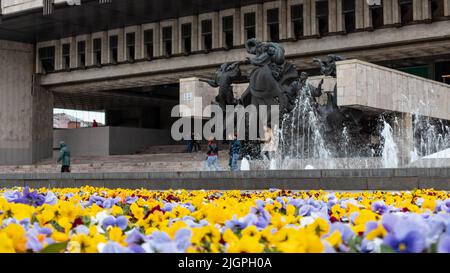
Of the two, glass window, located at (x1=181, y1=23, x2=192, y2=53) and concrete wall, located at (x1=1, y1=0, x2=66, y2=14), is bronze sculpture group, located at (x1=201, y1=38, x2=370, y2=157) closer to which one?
glass window, located at (x1=181, y1=23, x2=192, y2=53)

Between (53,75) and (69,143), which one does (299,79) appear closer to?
(53,75)

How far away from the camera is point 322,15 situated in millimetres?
27656

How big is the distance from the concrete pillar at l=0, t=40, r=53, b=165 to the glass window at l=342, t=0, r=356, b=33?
19707 mm

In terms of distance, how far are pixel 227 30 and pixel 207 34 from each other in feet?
3.98

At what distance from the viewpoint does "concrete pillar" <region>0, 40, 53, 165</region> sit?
120 feet

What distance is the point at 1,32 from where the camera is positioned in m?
35.0

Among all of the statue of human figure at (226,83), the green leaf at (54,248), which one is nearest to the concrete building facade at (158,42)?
the statue of human figure at (226,83)

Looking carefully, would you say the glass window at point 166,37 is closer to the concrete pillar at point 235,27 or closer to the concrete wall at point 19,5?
the concrete pillar at point 235,27

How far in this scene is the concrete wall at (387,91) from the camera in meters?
19.9

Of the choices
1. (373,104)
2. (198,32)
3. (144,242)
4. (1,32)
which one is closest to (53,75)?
(1,32)

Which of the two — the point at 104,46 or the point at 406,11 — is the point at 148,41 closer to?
the point at 104,46

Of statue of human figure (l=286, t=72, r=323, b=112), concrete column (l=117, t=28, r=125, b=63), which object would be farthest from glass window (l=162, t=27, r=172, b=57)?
statue of human figure (l=286, t=72, r=323, b=112)

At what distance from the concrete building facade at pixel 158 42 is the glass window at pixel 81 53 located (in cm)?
7
